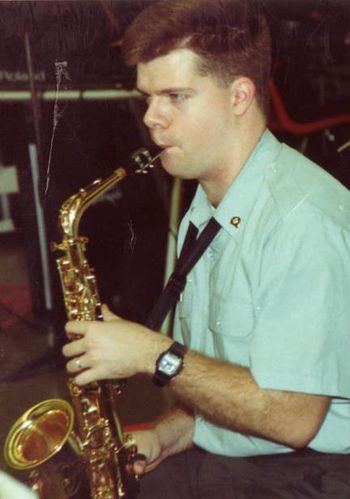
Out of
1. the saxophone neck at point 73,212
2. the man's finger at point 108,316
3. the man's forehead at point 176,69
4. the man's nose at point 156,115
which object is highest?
the man's forehead at point 176,69

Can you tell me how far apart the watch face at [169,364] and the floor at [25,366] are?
1554 mm

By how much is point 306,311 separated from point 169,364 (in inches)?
15.4

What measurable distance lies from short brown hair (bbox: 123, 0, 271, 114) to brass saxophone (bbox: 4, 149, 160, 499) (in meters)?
0.37

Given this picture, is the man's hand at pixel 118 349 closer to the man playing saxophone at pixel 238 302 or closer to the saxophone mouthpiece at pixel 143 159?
the man playing saxophone at pixel 238 302

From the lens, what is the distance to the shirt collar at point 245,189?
1.81 m

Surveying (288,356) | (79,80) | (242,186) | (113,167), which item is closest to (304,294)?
(288,356)

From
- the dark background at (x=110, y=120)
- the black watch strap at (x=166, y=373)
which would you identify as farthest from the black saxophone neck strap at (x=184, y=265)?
the dark background at (x=110, y=120)

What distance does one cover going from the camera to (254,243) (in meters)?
1.70

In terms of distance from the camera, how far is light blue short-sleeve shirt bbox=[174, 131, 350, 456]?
150 centimetres

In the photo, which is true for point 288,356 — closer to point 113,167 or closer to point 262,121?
point 262,121

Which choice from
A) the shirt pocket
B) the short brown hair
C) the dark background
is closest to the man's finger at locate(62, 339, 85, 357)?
the shirt pocket

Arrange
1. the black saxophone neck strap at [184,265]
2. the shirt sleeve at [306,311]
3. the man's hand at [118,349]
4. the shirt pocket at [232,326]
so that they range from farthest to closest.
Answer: the black saxophone neck strap at [184,265]
the shirt pocket at [232,326]
the man's hand at [118,349]
the shirt sleeve at [306,311]

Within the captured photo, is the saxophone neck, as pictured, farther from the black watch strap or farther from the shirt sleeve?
the shirt sleeve

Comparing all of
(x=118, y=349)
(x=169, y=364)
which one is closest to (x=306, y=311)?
(x=169, y=364)
